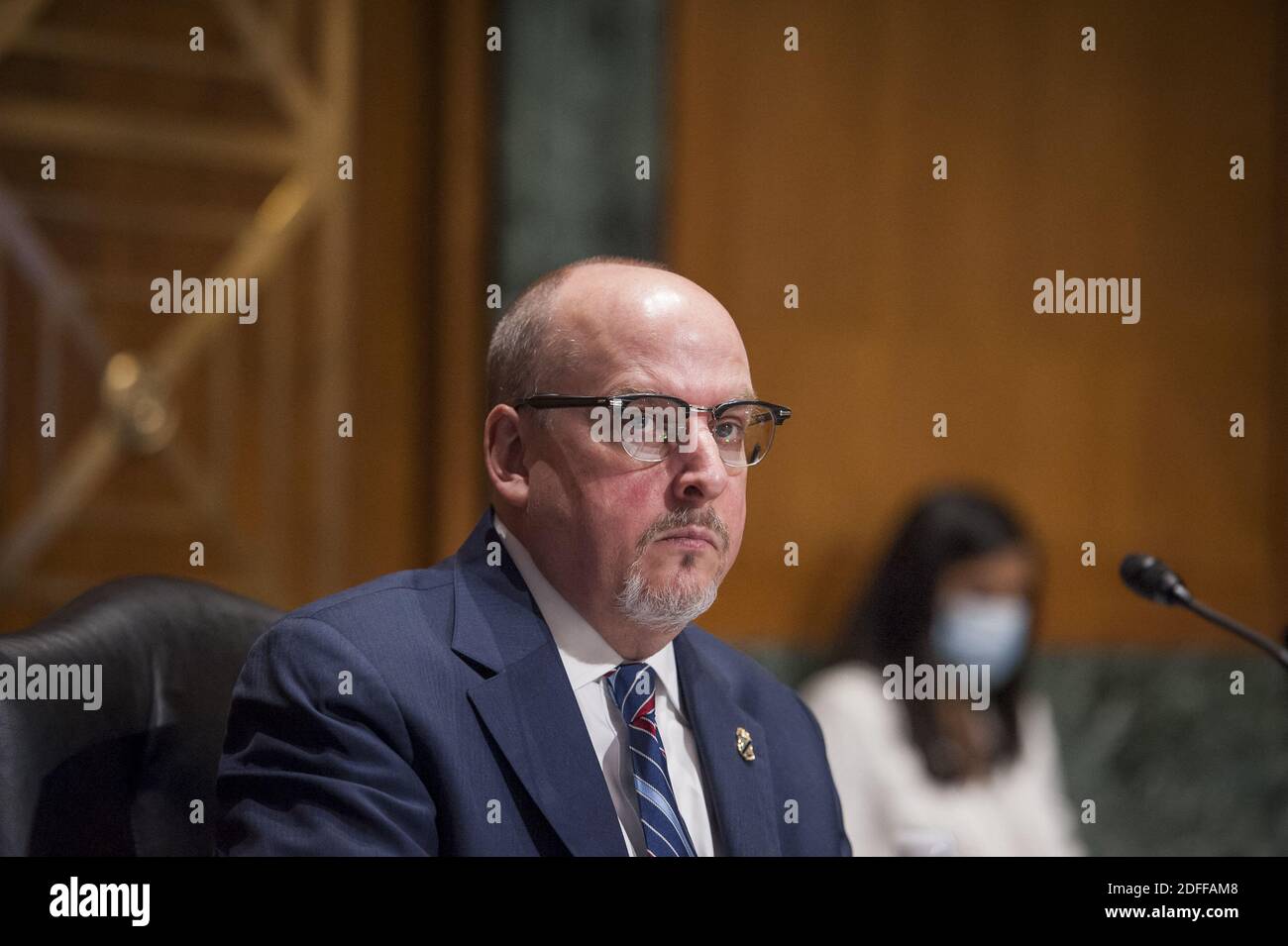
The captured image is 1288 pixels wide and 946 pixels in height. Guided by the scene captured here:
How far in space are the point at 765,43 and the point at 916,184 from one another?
22.6 inches

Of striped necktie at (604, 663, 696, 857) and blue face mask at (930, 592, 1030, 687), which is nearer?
striped necktie at (604, 663, 696, 857)

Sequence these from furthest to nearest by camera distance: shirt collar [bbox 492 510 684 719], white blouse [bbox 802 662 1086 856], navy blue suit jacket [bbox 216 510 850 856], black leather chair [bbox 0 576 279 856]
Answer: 1. white blouse [bbox 802 662 1086 856]
2. shirt collar [bbox 492 510 684 719]
3. black leather chair [bbox 0 576 279 856]
4. navy blue suit jacket [bbox 216 510 850 856]

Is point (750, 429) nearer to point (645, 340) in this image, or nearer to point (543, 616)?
point (645, 340)

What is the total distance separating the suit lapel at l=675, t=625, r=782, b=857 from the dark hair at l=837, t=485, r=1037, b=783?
125 cm

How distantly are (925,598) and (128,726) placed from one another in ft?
6.17

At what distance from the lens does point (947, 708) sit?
2.98 m

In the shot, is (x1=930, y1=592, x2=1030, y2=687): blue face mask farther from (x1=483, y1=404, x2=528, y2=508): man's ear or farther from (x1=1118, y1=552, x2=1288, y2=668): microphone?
(x1=483, y1=404, x2=528, y2=508): man's ear

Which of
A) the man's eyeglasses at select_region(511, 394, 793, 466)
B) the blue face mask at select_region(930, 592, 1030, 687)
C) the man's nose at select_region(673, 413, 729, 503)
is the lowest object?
the blue face mask at select_region(930, 592, 1030, 687)

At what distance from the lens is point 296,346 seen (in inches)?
128

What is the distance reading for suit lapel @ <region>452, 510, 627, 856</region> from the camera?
1.48 meters

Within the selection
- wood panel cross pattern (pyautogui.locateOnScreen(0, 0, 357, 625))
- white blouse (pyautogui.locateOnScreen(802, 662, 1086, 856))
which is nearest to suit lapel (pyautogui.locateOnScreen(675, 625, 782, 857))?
white blouse (pyautogui.locateOnScreen(802, 662, 1086, 856))

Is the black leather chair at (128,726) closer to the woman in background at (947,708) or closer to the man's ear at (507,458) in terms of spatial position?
the man's ear at (507,458)

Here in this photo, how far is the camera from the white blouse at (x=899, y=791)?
112 inches

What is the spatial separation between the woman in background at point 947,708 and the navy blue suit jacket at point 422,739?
128 cm
